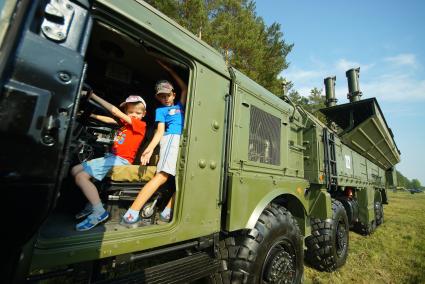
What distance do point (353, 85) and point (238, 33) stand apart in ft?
21.4

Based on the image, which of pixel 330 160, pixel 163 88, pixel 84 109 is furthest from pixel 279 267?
pixel 330 160

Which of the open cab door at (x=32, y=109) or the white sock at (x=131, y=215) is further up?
the open cab door at (x=32, y=109)

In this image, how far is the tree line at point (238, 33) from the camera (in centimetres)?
1075

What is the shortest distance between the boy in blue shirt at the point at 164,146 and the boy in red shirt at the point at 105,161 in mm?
226

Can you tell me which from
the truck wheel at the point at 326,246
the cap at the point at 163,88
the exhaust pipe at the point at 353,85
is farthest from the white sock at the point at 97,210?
the exhaust pipe at the point at 353,85

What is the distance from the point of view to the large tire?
2.19 meters

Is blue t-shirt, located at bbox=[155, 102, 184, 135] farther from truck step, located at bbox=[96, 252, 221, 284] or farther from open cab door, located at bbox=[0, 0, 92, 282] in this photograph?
open cab door, located at bbox=[0, 0, 92, 282]

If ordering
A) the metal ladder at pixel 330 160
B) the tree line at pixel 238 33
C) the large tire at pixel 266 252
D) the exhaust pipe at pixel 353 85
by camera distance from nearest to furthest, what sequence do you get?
the large tire at pixel 266 252
the metal ladder at pixel 330 160
the exhaust pipe at pixel 353 85
the tree line at pixel 238 33

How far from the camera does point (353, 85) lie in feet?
25.4

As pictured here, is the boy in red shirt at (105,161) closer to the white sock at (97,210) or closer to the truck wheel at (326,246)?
the white sock at (97,210)

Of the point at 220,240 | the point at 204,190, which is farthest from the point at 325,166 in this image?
the point at 204,190

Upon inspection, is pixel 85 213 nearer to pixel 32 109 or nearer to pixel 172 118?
pixel 172 118

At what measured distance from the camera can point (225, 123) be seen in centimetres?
227

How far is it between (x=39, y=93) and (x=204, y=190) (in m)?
1.39
